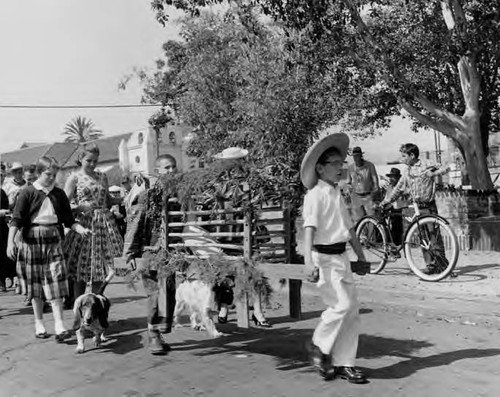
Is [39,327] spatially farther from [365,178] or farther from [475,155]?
[475,155]

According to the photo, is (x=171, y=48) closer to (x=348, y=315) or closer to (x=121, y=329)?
(x=121, y=329)

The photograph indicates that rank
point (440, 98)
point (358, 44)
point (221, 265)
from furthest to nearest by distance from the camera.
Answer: point (440, 98) → point (358, 44) → point (221, 265)

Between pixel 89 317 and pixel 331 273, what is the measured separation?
263 centimetres

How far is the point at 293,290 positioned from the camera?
5641 mm

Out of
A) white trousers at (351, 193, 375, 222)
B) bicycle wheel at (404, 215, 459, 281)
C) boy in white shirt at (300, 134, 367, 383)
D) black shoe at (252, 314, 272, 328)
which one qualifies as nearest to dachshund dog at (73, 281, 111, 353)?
black shoe at (252, 314, 272, 328)

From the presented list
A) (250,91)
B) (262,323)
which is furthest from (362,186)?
(250,91)

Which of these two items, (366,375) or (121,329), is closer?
(366,375)

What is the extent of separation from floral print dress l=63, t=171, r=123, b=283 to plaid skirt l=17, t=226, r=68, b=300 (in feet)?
0.68

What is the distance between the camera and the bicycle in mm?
8390

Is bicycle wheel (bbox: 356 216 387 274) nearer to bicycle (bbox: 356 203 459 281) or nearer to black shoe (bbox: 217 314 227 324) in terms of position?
bicycle (bbox: 356 203 459 281)

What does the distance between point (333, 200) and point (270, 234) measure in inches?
32.4

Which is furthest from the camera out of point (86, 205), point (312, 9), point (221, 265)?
point (312, 9)

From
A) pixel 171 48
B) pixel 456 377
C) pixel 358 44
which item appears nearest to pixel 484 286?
pixel 456 377

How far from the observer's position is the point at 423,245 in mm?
8711
